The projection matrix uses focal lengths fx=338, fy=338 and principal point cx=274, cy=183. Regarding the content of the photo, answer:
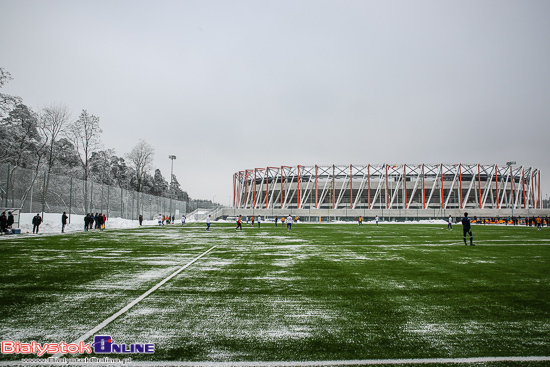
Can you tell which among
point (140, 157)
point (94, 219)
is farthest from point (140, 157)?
point (94, 219)

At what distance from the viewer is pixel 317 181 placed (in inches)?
3319

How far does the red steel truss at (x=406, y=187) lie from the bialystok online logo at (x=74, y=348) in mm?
76013

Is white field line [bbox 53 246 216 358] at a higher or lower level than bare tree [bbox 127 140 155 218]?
lower

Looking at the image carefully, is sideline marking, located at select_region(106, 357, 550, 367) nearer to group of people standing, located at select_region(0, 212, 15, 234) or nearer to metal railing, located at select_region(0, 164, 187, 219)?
group of people standing, located at select_region(0, 212, 15, 234)

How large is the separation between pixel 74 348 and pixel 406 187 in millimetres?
85626

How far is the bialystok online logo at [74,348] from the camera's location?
418cm

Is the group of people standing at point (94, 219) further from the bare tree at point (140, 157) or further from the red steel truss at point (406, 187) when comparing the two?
the red steel truss at point (406, 187)

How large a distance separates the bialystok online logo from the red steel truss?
2993 inches

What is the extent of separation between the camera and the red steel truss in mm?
81375

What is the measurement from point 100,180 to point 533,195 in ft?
332

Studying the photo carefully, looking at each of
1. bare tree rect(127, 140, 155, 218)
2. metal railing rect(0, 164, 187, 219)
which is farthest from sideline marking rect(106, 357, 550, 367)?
bare tree rect(127, 140, 155, 218)

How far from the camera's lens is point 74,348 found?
13.9 ft

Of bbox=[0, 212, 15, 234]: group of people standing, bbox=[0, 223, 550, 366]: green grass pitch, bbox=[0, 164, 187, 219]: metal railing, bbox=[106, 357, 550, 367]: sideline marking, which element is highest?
bbox=[0, 164, 187, 219]: metal railing

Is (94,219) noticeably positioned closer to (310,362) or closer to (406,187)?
(310,362)
